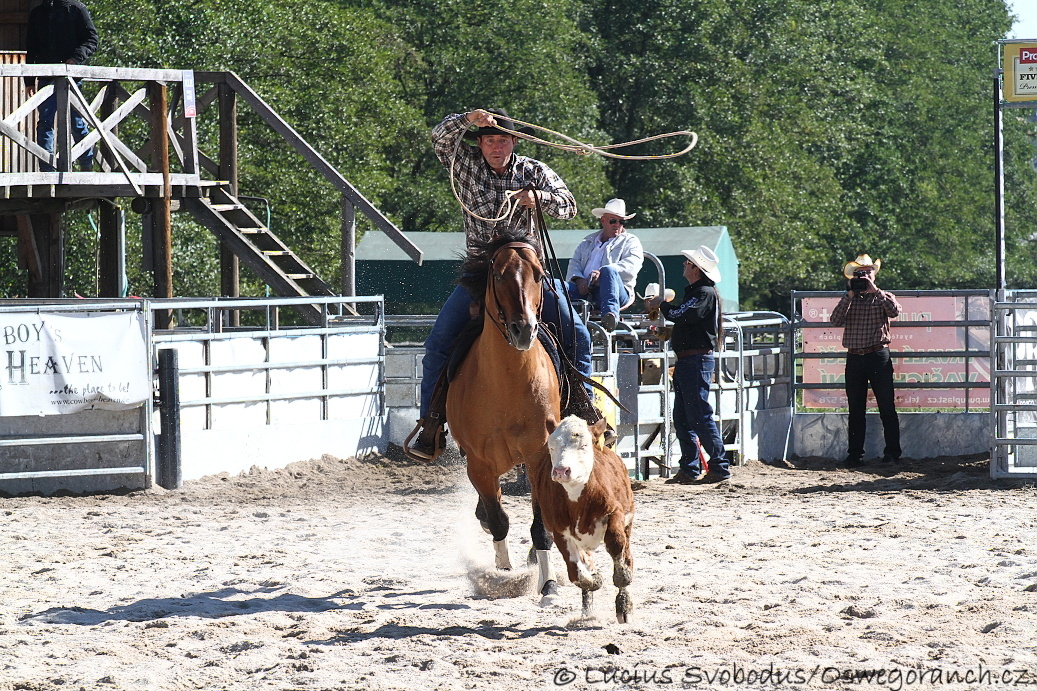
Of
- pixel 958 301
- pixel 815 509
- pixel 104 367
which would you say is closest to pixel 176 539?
pixel 104 367

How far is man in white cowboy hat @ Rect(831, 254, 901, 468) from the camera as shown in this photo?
1306cm

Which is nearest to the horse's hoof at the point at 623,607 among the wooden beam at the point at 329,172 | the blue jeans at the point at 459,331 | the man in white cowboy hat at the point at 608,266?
the blue jeans at the point at 459,331

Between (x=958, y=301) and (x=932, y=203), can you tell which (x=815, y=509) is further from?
(x=932, y=203)

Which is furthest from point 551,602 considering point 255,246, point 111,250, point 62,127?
point 111,250

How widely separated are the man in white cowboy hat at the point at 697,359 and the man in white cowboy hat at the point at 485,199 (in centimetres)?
455

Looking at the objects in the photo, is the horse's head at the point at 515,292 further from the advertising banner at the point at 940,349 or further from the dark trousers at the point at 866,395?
the advertising banner at the point at 940,349

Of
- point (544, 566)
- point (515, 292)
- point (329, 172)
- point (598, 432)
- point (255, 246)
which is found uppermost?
point (329, 172)

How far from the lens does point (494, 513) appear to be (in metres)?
7.12

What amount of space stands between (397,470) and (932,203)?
1225 inches

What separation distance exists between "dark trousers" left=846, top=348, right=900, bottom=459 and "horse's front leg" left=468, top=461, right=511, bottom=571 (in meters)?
6.94

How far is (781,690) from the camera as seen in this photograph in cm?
499

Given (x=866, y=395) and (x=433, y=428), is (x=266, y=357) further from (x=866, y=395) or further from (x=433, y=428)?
(x=866, y=395)

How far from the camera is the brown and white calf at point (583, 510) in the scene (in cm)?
591

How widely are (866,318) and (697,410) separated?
2446mm
